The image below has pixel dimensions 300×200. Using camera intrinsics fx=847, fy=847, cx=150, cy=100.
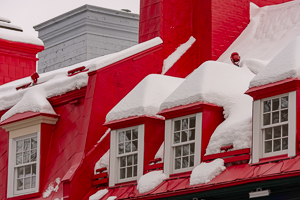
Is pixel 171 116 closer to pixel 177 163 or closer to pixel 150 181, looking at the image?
pixel 177 163

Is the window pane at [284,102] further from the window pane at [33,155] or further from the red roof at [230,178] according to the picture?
the window pane at [33,155]

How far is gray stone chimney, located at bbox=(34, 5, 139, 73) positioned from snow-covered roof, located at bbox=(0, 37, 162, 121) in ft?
17.1

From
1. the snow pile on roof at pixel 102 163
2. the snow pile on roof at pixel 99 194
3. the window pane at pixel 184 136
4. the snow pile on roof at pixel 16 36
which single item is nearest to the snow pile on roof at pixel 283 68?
Answer: the window pane at pixel 184 136

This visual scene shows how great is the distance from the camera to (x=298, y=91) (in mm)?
14953

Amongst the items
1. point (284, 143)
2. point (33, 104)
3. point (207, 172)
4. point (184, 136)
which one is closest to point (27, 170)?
point (33, 104)

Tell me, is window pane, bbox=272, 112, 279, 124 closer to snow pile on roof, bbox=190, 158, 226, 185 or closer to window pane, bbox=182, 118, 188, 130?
snow pile on roof, bbox=190, 158, 226, 185

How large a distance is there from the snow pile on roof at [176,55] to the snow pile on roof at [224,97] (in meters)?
3.11

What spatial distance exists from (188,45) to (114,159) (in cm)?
435

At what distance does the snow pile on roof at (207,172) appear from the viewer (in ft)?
51.7

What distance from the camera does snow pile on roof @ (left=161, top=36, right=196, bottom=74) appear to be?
20.8 metres

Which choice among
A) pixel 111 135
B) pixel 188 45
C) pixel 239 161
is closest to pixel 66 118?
pixel 111 135

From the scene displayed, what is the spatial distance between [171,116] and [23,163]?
4919 millimetres

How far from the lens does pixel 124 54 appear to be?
20.1 meters

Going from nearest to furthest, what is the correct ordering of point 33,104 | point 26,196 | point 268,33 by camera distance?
point 26,196 < point 268,33 < point 33,104
